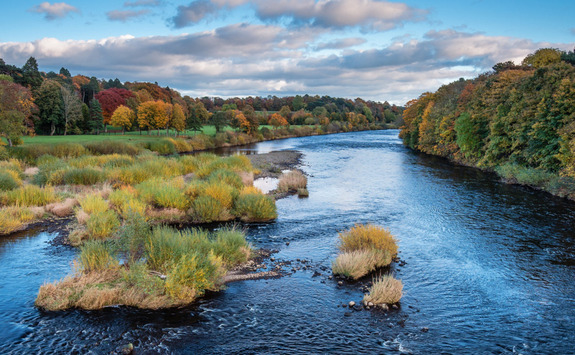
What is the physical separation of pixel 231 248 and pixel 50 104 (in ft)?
234

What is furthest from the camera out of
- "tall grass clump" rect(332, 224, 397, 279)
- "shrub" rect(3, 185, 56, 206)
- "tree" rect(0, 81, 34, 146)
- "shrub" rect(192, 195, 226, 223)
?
"tree" rect(0, 81, 34, 146)

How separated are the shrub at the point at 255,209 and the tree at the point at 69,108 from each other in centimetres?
Answer: 6362

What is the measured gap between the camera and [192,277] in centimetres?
1177

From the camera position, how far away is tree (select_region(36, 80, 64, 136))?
69688 millimetres

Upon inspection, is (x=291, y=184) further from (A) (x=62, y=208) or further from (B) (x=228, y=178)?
(A) (x=62, y=208)

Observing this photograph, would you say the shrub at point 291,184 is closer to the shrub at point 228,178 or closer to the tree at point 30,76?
the shrub at point 228,178

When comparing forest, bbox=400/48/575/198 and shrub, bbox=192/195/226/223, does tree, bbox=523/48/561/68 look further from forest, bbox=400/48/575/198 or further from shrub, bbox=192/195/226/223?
shrub, bbox=192/195/226/223

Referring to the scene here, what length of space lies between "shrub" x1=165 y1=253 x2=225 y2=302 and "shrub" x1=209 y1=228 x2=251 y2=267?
3.40ft

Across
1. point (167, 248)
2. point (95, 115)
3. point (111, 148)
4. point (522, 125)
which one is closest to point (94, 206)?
point (167, 248)

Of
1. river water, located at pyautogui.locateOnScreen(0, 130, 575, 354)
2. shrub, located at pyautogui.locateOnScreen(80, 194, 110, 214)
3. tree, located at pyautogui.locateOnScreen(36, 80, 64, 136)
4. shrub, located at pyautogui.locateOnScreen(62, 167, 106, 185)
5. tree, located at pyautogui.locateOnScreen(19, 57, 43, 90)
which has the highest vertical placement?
tree, located at pyautogui.locateOnScreen(19, 57, 43, 90)

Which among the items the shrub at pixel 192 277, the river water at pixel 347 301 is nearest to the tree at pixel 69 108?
the river water at pixel 347 301

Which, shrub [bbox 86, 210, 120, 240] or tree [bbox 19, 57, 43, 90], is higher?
tree [bbox 19, 57, 43, 90]

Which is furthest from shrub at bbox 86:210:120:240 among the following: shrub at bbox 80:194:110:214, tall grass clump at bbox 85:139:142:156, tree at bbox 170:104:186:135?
tree at bbox 170:104:186:135

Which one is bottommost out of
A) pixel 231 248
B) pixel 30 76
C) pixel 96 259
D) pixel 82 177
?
pixel 231 248
